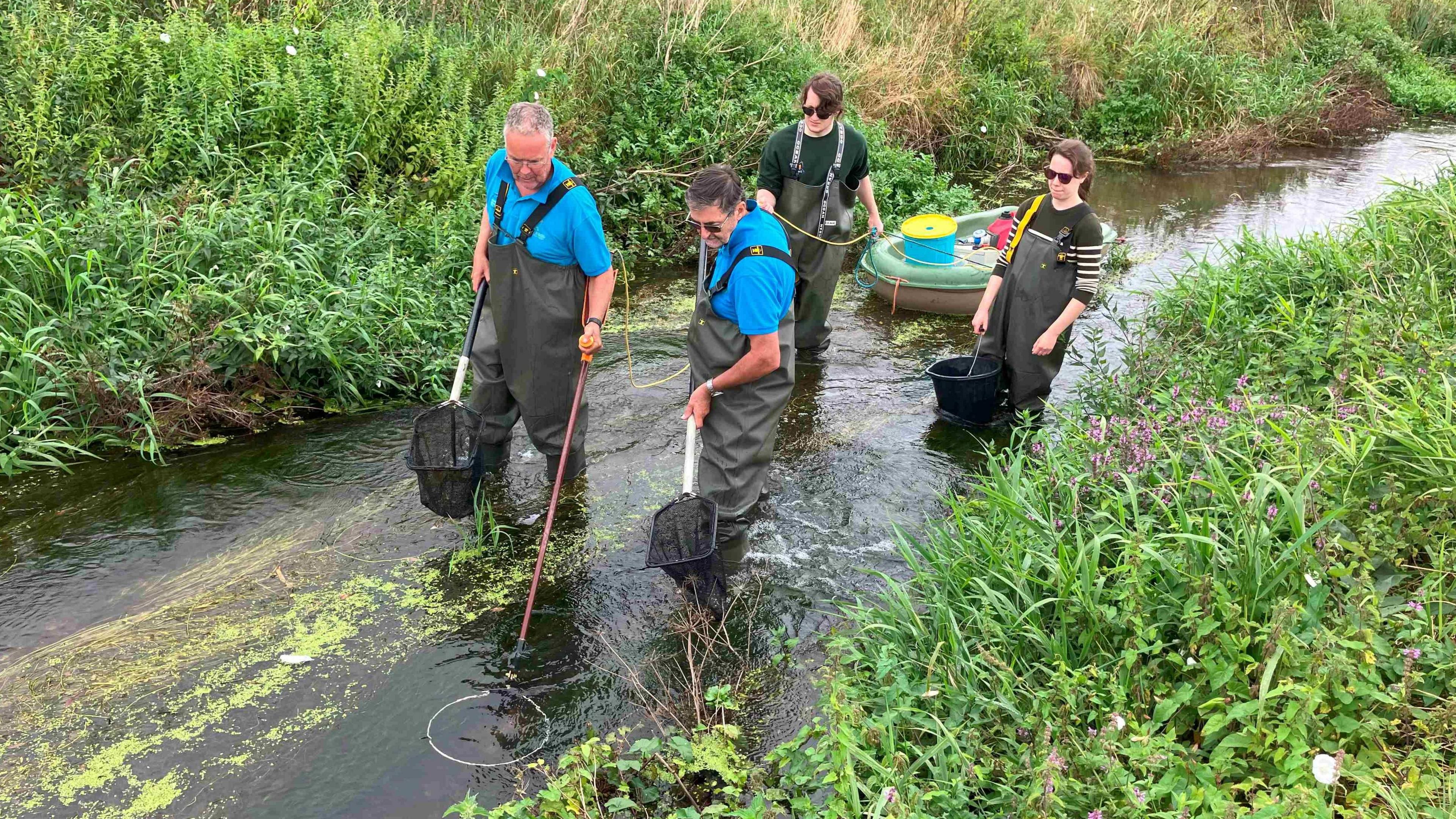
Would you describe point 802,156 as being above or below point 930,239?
above

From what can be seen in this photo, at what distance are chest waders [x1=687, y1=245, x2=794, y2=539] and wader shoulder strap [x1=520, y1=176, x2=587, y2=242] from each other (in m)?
0.66

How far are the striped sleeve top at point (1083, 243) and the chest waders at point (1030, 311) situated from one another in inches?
1.4

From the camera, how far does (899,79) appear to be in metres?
11.2

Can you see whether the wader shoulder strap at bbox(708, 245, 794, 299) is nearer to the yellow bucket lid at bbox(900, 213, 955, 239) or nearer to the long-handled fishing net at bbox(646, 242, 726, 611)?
the long-handled fishing net at bbox(646, 242, 726, 611)

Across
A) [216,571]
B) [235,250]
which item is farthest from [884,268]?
[216,571]

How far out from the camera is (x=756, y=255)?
363cm

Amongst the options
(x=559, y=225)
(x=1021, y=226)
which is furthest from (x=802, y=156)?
(x=559, y=225)

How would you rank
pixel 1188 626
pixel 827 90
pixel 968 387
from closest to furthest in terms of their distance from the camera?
pixel 1188 626 < pixel 968 387 < pixel 827 90

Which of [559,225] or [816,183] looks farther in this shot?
[816,183]

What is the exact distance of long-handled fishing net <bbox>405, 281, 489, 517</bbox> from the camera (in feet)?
13.7

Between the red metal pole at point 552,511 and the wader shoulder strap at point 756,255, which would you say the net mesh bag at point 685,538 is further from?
the wader shoulder strap at point 756,255

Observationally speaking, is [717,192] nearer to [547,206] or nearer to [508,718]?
[547,206]

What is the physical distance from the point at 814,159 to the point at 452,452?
8.95 ft

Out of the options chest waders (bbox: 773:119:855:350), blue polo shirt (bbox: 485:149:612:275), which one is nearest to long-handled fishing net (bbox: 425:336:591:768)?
blue polo shirt (bbox: 485:149:612:275)
